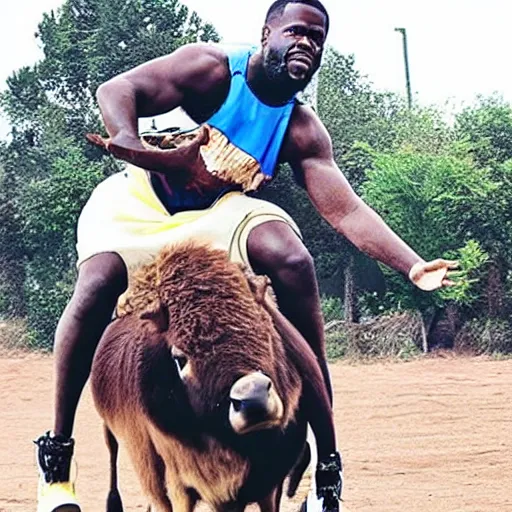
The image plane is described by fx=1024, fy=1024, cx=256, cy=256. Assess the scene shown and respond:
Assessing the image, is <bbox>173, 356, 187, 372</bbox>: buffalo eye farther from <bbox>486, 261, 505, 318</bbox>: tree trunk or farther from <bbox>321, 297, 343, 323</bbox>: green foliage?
<bbox>486, 261, 505, 318</bbox>: tree trunk

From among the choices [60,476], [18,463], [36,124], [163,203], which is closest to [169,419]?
[60,476]

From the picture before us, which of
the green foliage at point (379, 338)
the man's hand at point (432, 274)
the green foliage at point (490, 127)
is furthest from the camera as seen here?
the green foliage at point (490, 127)

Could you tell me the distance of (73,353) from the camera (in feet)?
13.7

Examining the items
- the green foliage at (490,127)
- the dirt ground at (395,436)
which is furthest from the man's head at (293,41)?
the green foliage at (490,127)

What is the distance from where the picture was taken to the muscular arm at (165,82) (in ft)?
13.1

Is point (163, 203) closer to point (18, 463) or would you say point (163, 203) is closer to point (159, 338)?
point (159, 338)

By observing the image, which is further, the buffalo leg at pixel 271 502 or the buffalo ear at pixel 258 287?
the buffalo leg at pixel 271 502

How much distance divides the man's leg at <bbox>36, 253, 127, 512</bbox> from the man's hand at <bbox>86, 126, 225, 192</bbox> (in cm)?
43

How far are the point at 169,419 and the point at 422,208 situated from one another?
470 inches

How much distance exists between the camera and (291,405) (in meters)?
3.99

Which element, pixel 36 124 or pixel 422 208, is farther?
pixel 36 124

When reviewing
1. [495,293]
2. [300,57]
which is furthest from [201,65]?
[495,293]

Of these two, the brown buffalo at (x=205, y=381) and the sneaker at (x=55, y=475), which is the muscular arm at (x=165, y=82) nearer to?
the brown buffalo at (x=205, y=381)

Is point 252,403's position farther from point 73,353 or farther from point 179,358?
point 73,353
